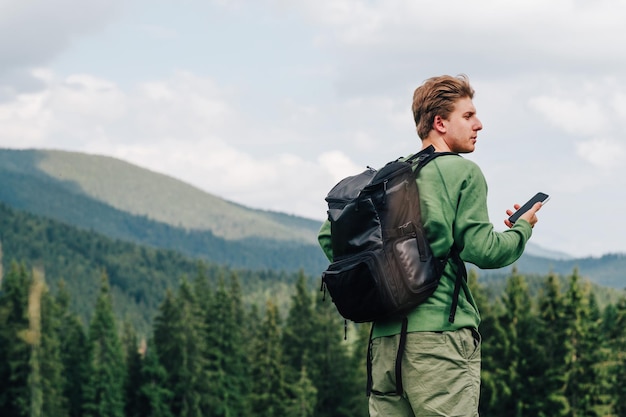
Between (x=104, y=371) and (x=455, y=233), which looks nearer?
(x=455, y=233)

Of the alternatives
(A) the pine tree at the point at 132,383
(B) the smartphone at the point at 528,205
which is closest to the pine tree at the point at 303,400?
(A) the pine tree at the point at 132,383

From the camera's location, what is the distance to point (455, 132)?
523 centimetres

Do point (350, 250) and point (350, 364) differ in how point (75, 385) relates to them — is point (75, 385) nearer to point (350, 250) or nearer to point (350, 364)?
point (350, 364)

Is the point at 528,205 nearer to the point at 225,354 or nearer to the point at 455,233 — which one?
the point at 455,233

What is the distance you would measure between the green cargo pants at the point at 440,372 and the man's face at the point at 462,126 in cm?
100

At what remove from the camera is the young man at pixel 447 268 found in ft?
16.1

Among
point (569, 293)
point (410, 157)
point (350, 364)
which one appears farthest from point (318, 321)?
point (410, 157)

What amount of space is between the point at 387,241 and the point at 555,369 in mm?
47514

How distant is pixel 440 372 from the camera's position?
4895 millimetres

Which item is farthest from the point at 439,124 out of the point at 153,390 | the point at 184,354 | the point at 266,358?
the point at 184,354

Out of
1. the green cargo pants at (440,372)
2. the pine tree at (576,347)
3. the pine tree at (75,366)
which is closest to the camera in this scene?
the green cargo pants at (440,372)

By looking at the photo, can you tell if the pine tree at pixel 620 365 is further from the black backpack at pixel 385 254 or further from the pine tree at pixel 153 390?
the black backpack at pixel 385 254

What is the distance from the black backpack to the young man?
2.2 inches

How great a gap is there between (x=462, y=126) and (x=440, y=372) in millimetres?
1295
